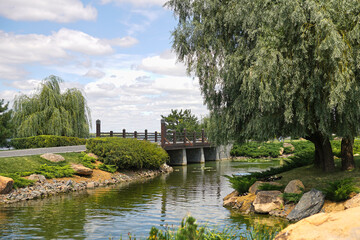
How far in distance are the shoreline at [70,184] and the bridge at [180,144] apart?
8.02m

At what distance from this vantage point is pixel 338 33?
11938 mm

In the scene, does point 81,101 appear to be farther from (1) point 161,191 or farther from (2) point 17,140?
(1) point 161,191

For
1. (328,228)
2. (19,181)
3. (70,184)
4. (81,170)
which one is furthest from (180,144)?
(328,228)

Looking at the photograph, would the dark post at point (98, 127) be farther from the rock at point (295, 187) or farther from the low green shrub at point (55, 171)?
the rock at point (295, 187)

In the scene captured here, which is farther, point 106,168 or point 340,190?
point 106,168

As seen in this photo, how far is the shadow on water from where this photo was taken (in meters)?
11.5

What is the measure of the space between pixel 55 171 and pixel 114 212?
8361 millimetres

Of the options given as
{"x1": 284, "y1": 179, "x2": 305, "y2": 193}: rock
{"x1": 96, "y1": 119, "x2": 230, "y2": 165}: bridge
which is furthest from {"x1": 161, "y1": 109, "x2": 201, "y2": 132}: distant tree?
{"x1": 284, "y1": 179, "x2": 305, "y2": 193}: rock

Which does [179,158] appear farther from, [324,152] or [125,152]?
[324,152]

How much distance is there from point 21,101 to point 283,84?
89.8 ft

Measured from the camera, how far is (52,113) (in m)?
33.2

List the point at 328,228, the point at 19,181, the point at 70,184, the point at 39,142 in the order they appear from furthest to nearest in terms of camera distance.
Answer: the point at 39,142 → the point at 70,184 → the point at 19,181 → the point at 328,228

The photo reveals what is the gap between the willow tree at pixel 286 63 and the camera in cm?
1199

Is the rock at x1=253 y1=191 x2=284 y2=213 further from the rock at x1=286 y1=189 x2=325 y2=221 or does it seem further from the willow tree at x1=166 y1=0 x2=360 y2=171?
the willow tree at x1=166 y1=0 x2=360 y2=171
